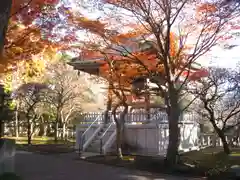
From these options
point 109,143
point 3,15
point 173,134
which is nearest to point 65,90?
point 109,143

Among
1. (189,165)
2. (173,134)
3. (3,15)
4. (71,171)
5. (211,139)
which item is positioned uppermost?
(3,15)

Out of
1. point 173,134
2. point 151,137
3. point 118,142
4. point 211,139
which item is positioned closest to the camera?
point 173,134

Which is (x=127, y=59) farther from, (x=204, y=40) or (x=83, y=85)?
(x=83, y=85)

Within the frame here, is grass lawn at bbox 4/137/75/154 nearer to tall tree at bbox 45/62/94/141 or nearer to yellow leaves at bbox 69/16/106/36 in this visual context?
tall tree at bbox 45/62/94/141

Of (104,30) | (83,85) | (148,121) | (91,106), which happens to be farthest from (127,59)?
(91,106)

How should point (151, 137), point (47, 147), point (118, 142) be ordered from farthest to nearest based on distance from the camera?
point (47, 147) < point (151, 137) < point (118, 142)

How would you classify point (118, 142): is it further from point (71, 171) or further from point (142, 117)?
point (71, 171)

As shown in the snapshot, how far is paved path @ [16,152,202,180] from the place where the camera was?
35.8ft

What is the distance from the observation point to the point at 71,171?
12195 millimetres

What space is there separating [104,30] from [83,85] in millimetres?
16950

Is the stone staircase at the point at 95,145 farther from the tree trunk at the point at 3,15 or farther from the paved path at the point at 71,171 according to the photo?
the tree trunk at the point at 3,15

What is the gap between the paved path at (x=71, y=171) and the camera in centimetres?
1092

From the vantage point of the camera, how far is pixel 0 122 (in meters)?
10.5

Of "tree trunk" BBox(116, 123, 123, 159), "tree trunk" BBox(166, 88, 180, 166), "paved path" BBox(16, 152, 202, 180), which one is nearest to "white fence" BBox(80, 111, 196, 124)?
"tree trunk" BBox(116, 123, 123, 159)
